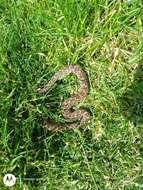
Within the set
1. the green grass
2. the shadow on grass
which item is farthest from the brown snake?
the shadow on grass

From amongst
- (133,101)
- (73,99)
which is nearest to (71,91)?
(73,99)

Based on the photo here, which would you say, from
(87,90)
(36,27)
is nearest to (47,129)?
(87,90)

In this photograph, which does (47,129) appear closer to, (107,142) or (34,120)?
(34,120)

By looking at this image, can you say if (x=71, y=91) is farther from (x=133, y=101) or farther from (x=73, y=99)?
(x=133, y=101)

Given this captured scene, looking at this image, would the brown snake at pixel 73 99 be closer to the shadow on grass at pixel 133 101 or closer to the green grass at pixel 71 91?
the green grass at pixel 71 91

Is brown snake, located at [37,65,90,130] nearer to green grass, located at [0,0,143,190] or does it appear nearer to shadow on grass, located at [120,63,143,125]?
green grass, located at [0,0,143,190]

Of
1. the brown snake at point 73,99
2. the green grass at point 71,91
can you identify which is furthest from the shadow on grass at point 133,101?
the brown snake at point 73,99
